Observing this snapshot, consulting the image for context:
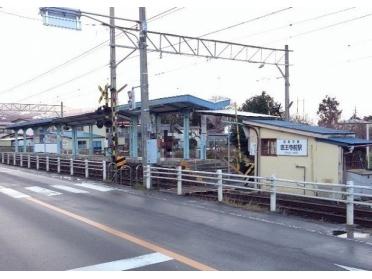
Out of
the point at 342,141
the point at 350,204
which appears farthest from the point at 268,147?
the point at 350,204

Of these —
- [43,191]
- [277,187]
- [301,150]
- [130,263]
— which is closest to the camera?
[130,263]

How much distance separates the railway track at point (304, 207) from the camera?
41.4 ft

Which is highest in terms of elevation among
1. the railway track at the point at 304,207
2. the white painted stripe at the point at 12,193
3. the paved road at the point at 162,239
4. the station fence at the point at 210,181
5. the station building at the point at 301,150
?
the station building at the point at 301,150

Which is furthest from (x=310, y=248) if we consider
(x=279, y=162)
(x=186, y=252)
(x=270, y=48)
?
(x=270, y=48)

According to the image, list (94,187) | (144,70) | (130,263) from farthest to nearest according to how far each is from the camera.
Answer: (94,187)
(144,70)
(130,263)

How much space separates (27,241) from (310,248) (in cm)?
511

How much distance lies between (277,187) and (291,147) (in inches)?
91.5

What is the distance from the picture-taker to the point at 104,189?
1886 centimetres

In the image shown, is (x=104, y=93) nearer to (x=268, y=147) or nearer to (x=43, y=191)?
(x=43, y=191)

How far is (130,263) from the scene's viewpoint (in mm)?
7336

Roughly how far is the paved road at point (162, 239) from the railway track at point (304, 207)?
1276mm

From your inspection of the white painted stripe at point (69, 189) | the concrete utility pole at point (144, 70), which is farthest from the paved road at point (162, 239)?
the concrete utility pole at point (144, 70)

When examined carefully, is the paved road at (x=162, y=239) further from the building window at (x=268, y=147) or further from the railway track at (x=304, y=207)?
the building window at (x=268, y=147)
